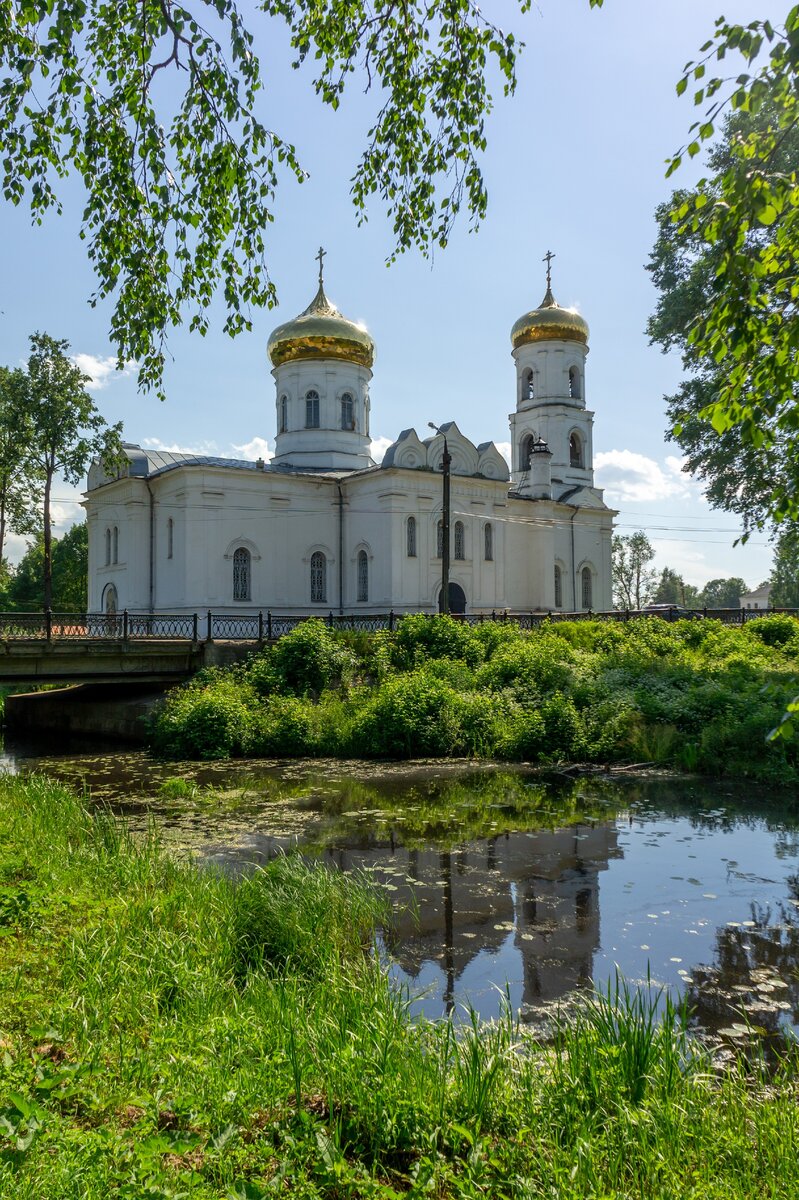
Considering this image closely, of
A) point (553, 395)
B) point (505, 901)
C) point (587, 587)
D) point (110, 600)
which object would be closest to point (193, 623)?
point (110, 600)

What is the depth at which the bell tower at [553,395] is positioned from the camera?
37.1 metres

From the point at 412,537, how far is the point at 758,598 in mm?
90096

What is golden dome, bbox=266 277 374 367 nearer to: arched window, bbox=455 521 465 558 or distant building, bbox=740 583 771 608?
arched window, bbox=455 521 465 558

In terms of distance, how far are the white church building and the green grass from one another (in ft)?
72.6

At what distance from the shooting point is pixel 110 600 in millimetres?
31953

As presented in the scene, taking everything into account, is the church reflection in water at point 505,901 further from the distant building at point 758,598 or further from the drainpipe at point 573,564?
the distant building at point 758,598

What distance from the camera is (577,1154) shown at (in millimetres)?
3244

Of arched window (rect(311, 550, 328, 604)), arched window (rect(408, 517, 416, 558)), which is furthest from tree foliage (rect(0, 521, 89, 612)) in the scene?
arched window (rect(408, 517, 416, 558))

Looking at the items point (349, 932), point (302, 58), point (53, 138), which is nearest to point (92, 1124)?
point (349, 932)

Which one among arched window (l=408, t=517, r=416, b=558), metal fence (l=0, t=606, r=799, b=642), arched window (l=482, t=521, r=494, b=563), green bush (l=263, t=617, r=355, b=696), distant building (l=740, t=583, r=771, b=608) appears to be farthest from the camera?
distant building (l=740, t=583, r=771, b=608)

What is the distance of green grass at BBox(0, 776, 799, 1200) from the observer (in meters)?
3.05

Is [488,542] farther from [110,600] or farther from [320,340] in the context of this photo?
[110,600]

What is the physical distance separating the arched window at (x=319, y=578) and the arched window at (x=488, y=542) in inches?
236

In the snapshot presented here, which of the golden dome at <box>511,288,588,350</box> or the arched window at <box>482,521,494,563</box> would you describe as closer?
the arched window at <box>482,521,494,563</box>
